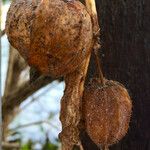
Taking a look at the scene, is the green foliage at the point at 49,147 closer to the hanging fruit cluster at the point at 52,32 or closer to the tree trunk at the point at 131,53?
the tree trunk at the point at 131,53

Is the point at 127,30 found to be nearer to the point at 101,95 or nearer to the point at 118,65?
the point at 118,65

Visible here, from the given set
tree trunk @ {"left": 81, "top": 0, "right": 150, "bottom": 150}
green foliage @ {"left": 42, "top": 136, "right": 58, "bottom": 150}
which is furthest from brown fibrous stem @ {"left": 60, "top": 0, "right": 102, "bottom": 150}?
green foliage @ {"left": 42, "top": 136, "right": 58, "bottom": 150}

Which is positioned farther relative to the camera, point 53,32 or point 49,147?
point 49,147

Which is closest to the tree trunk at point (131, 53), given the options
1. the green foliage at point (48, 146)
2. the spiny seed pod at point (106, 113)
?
the spiny seed pod at point (106, 113)

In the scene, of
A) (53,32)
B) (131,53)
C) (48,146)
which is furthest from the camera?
(48,146)

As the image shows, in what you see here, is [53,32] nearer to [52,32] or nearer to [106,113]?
[52,32]

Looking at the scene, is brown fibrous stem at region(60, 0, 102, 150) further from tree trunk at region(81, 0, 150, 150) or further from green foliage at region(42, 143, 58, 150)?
green foliage at region(42, 143, 58, 150)

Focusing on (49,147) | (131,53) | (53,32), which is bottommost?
(49,147)

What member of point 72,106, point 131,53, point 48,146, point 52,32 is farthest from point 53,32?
point 48,146
